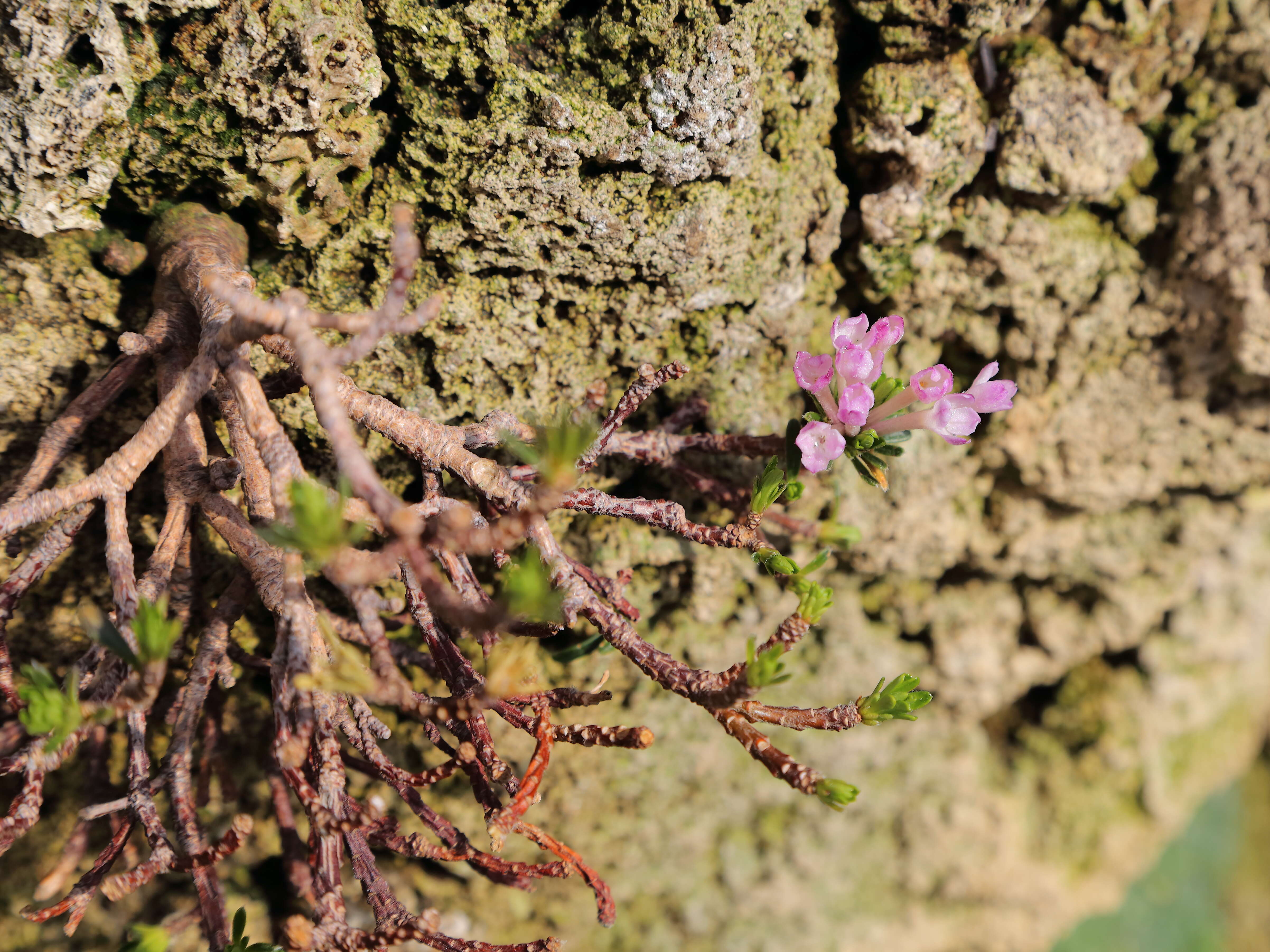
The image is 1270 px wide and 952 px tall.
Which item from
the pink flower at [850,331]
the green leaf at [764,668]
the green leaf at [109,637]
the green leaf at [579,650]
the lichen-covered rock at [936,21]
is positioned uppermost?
the lichen-covered rock at [936,21]

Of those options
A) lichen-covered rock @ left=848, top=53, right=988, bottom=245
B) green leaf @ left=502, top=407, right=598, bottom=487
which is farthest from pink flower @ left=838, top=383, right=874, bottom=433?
lichen-covered rock @ left=848, top=53, right=988, bottom=245

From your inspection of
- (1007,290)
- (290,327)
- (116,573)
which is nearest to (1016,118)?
(1007,290)

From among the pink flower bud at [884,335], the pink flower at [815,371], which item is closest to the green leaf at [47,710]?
the pink flower at [815,371]

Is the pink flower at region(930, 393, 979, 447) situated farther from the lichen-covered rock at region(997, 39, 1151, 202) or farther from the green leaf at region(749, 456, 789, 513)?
the lichen-covered rock at region(997, 39, 1151, 202)

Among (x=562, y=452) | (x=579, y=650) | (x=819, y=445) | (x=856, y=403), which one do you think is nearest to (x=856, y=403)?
(x=856, y=403)

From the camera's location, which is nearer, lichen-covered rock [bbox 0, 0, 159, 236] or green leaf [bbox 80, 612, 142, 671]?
green leaf [bbox 80, 612, 142, 671]

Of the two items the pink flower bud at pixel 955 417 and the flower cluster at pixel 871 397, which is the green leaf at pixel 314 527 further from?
the pink flower bud at pixel 955 417

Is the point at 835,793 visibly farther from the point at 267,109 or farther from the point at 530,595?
the point at 267,109
